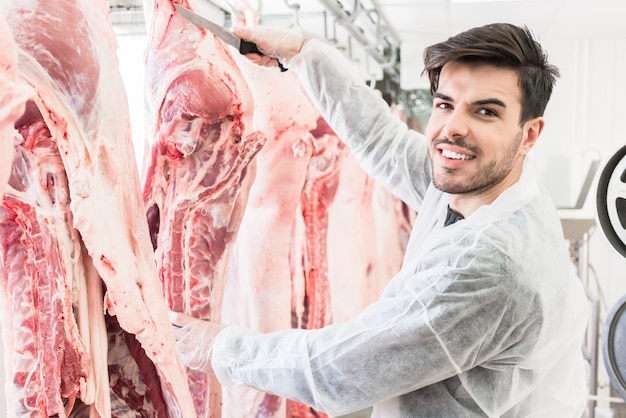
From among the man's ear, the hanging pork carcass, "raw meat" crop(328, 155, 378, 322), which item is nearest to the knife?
the hanging pork carcass

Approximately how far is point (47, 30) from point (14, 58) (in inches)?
6.8

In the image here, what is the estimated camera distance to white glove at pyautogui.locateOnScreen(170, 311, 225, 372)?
4.75 feet

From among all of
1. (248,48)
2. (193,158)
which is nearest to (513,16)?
(248,48)

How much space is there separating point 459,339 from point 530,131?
1.66 ft

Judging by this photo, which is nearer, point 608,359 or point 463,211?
point 463,211

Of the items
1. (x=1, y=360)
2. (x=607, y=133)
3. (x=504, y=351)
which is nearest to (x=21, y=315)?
(x=1, y=360)

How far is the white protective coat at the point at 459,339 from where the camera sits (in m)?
1.29

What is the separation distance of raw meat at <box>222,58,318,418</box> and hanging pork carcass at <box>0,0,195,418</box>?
0.75 metres

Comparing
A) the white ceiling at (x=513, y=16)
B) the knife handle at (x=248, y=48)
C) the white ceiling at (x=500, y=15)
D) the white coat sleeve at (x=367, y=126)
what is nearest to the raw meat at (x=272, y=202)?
the white coat sleeve at (x=367, y=126)

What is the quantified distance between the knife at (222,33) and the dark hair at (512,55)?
0.45 meters

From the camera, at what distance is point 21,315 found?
1.04 m

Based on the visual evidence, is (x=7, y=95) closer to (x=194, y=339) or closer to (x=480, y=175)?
(x=194, y=339)

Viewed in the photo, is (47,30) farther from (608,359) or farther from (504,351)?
(608,359)

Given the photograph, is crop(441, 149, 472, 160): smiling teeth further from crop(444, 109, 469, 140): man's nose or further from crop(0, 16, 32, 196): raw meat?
crop(0, 16, 32, 196): raw meat
